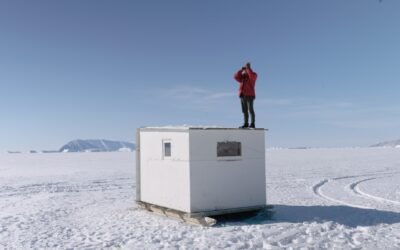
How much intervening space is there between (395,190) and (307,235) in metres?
10.8

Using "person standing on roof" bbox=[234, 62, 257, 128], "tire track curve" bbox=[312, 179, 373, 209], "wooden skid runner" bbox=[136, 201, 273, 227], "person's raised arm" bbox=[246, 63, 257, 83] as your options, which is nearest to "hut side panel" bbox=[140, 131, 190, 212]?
"wooden skid runner" bbox=[136, 201, 273, 227]

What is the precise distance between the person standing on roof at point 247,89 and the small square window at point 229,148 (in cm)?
130

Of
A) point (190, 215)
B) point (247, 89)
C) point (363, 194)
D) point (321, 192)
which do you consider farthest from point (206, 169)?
point (363, 194)

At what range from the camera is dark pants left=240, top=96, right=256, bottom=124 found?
43.3 feet

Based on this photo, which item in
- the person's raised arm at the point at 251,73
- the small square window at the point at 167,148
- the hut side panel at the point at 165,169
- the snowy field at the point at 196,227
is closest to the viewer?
the snowy field at the point at 196,227

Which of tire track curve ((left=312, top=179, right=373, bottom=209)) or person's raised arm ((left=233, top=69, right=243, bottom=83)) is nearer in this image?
person's raised arm ((left=233, top=69, right=243, bottom=83))

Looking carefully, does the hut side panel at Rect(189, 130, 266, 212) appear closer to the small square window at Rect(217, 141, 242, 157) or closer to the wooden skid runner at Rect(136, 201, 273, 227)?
the small square window at Rect(217, 141, 242, 157)

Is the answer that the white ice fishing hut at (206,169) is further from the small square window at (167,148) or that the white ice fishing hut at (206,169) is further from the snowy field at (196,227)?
the snowy field at (196,227)

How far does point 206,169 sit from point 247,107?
2892mm

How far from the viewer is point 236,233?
391 inches

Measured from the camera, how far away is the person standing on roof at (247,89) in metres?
13.1

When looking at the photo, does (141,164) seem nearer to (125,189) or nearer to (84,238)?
(84,238)

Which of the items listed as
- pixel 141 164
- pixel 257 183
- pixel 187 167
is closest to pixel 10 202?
pixel 141 164

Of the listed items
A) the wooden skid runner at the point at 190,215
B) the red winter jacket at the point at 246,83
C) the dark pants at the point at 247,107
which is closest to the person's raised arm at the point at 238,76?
the red winter jacket at the point at 246,83
